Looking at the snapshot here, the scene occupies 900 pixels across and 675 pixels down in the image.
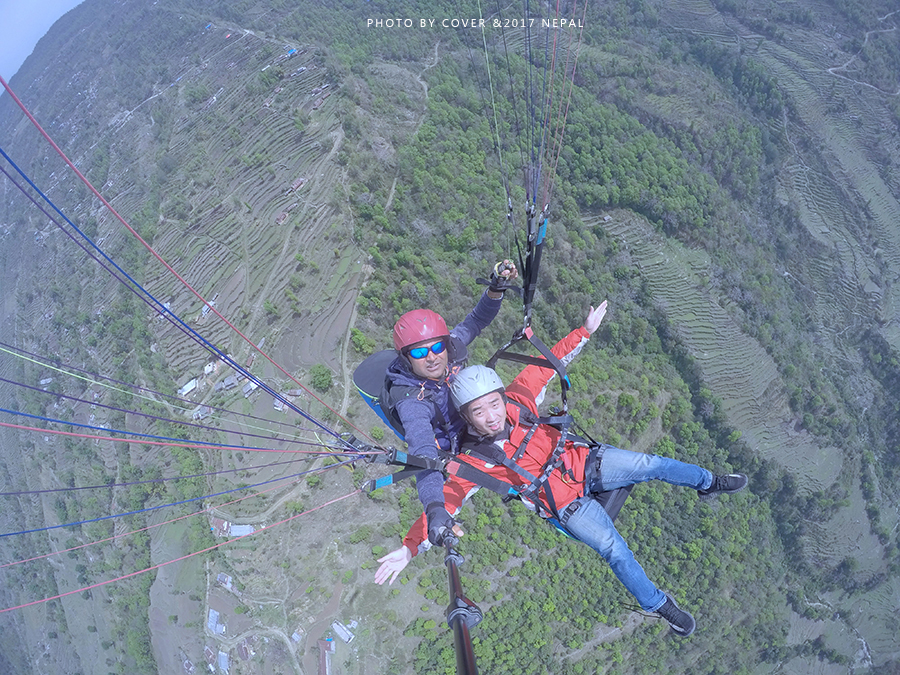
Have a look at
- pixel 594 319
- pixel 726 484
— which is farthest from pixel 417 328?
pixel 726 484

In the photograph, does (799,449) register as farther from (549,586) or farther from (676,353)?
(549,586)

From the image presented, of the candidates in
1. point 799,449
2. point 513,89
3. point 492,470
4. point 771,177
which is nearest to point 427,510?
point 492,470

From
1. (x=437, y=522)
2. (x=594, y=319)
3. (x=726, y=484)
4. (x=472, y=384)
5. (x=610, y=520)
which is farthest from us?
(x=594, y=319)

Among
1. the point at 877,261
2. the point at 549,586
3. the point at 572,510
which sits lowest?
the point at 877,261

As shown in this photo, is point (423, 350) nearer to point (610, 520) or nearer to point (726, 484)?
point (610, 520)

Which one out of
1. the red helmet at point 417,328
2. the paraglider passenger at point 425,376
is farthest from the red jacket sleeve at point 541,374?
the red helmet at point 417,328
